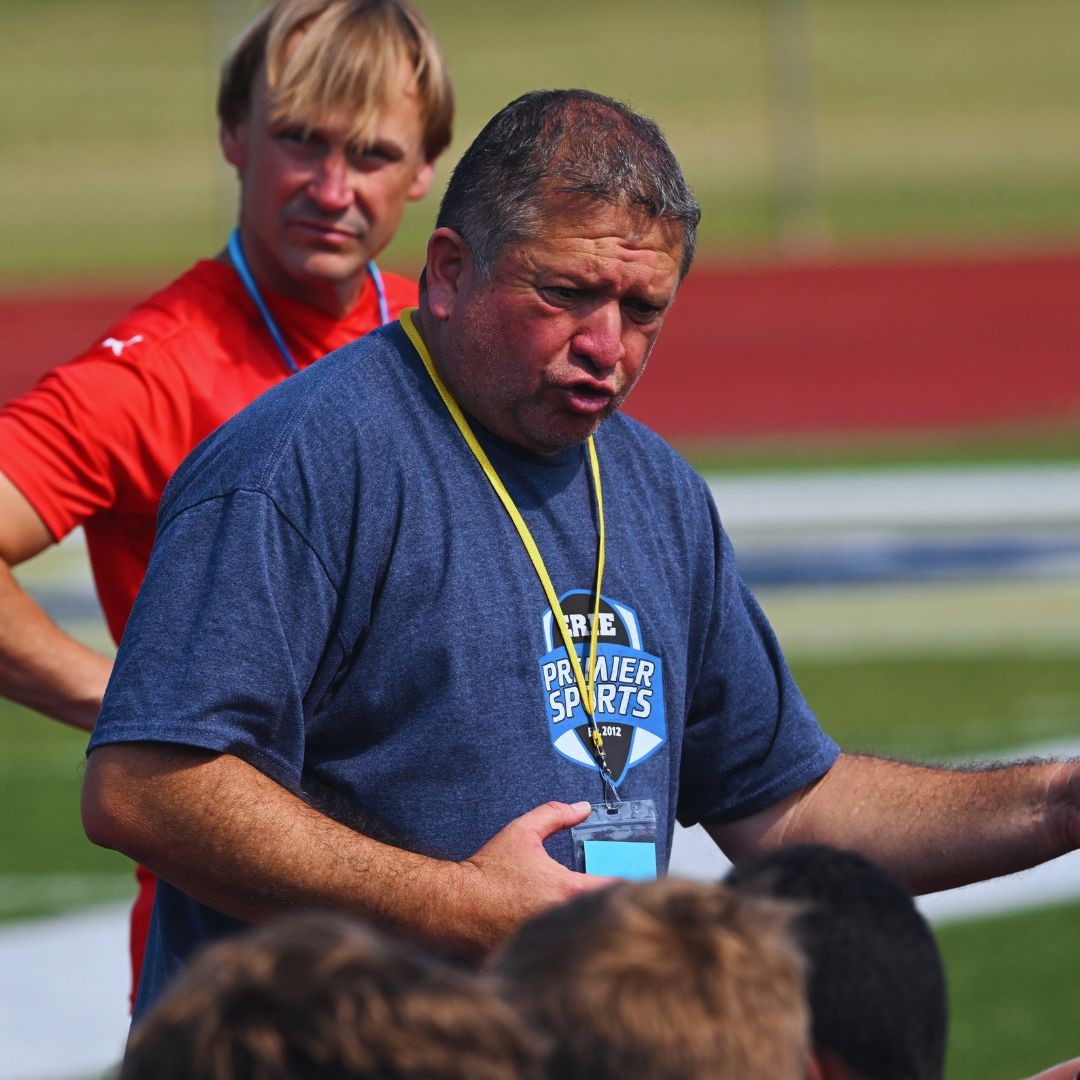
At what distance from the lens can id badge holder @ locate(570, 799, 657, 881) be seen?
261cm

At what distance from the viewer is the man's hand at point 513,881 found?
239 centimetres

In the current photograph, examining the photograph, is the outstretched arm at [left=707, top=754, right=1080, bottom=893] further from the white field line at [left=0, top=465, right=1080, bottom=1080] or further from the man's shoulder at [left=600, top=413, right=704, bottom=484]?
the man's shoulder at [left=600, top=413, right=704, bottom=484]

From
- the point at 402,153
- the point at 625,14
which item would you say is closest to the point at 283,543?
the point at 402,153

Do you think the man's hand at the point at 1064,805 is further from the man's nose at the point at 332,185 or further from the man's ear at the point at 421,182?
the man's ear at the point at 421,182

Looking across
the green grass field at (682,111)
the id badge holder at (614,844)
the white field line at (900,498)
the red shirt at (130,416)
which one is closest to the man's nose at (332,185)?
the red shirt at (130,416)

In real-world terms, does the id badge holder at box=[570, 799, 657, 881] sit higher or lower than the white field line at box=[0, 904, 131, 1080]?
higher

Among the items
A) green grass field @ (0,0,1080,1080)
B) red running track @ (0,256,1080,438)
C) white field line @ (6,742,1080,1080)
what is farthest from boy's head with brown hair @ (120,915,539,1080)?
red running track @ (0,256,1080,438)

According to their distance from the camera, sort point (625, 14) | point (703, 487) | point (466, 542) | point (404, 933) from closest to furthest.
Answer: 1. point (404, 933)
2. point (466, 542)
3. point (703, 487)
4. point (625, 14)

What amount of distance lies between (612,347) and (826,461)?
39.3 ft

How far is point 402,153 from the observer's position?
13.0ft

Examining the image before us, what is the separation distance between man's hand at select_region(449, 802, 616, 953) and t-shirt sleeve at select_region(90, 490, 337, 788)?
0.28 meters

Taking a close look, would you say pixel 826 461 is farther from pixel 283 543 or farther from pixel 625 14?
pixel 625 14

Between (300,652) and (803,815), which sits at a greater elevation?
(300,652)

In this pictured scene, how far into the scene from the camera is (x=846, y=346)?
19.5 metres
